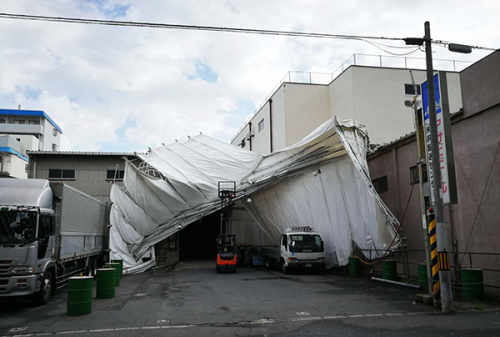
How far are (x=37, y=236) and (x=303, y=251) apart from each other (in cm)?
1269

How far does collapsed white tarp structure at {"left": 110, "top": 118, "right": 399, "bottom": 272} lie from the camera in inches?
743

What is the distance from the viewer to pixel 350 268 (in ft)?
60.9

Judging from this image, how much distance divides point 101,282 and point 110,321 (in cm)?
361

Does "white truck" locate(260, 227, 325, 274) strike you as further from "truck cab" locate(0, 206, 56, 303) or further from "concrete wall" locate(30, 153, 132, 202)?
"concrete wall" locate(30, 153, 132, 202)

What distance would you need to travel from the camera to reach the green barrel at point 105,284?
1231 cm

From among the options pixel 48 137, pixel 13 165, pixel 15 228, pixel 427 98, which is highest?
pixel 48 137

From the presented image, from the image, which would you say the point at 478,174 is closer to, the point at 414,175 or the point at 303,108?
the point at 414,175

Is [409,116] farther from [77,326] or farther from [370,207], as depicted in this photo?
[77,326]

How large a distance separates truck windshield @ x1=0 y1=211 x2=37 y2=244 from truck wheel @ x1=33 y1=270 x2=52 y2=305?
1335 millimetres

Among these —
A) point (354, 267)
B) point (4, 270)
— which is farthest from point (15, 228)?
point (354, 267)

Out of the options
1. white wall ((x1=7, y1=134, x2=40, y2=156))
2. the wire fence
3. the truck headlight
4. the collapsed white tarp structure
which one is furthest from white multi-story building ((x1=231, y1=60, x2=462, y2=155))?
white wall ((x1=7, y1=134, x2=40, y2=156))

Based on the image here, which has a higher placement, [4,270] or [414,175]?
[414,175]

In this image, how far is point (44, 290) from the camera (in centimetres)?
1129

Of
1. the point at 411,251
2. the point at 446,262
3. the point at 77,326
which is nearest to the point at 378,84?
the point at 411,251
